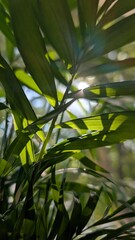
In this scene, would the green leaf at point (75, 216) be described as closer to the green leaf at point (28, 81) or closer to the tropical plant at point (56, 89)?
the tropical plant at point (56, 89)

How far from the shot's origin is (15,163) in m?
0.51

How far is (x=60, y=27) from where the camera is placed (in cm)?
47

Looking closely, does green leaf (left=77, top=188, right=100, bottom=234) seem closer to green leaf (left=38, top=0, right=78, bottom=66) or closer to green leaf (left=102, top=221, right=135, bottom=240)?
green leaf (left=102, top=221, right=135, bottom=240)

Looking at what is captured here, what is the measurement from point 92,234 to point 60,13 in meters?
0.30

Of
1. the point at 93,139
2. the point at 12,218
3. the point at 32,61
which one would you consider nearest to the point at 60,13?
the point at 32,61

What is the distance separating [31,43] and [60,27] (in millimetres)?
43

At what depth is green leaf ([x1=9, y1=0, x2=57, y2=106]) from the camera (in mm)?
444

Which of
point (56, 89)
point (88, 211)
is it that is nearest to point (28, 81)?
point (56, 89)

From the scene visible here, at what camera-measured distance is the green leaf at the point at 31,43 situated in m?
0.44

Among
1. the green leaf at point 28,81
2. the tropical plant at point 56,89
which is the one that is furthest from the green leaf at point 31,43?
the green leaf at point 28,81

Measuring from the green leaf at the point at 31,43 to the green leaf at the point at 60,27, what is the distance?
0.05 feet

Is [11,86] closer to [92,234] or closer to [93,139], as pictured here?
[93,139]

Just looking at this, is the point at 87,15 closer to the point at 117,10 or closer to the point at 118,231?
the point at 117,10

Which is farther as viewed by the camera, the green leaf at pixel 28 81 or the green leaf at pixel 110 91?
the green leaf at pixel 28 81
